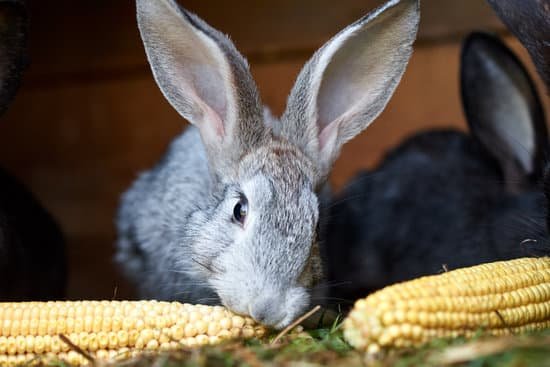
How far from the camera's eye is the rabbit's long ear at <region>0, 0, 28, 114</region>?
282cm

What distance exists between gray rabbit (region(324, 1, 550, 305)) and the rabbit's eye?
105 centimetres

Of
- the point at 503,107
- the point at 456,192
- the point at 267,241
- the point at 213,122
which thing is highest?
the point at 213,122

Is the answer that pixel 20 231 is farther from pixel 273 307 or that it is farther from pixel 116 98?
pixel 116 98

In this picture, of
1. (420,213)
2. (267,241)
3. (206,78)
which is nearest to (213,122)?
(206,78)

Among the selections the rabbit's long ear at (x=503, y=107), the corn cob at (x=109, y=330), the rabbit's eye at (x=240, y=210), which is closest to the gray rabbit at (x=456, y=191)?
the rabbit's long ear at (x=503, y=107)

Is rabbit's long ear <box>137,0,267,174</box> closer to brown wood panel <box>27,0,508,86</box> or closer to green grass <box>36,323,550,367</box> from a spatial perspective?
green grass <box>36,323,550,367</box>

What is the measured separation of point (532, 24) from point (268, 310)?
1.52 m

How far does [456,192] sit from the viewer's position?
4.41 meters

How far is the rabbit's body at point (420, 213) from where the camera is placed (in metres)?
4.03

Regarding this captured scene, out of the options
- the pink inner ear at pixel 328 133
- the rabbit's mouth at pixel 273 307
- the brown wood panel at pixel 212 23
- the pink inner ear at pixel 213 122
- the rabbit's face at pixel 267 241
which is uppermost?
the brown wood panel at pixel 212 23

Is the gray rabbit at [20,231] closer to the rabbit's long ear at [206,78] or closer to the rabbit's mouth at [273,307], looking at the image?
the rabbit's long ear at [206,78]

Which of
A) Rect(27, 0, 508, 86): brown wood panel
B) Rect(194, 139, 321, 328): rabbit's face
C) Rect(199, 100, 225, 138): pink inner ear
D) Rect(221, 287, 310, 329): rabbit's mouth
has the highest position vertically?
Rect(27, 0, 508, 86): brown wood panel

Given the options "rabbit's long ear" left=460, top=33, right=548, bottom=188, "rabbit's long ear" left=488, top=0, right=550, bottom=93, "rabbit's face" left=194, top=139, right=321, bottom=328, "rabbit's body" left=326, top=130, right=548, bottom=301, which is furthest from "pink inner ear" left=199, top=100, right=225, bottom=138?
"rabbit's long ear" left=460, top=33, right=548, bottom=188

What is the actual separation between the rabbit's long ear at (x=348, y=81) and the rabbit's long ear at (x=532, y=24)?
0.39m
